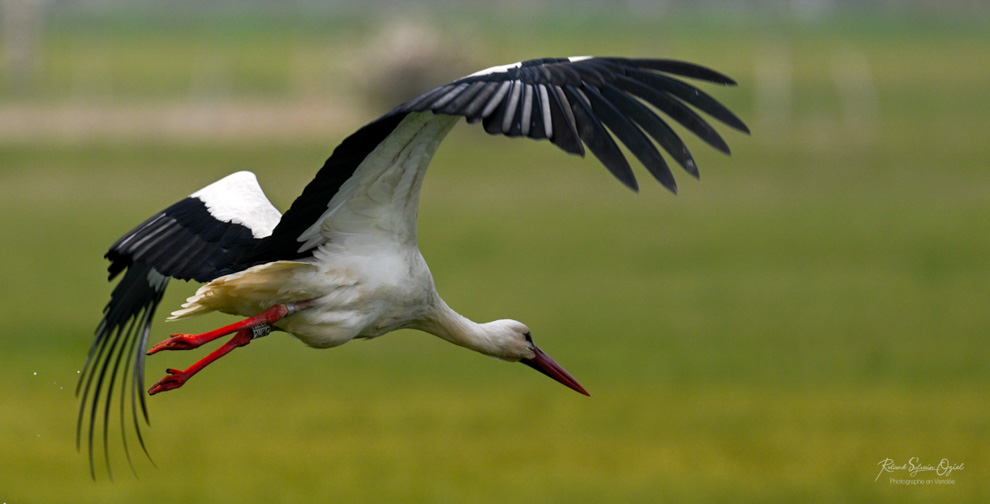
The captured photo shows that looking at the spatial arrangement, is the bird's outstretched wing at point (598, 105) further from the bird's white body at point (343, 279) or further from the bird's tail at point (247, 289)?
the bird's tail at point (247, 289)

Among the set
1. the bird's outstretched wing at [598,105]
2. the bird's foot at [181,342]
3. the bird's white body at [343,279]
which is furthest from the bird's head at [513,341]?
the bird's outstretched wing at [598,105]

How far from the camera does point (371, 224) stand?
30.0ft

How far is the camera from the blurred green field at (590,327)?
18734mm

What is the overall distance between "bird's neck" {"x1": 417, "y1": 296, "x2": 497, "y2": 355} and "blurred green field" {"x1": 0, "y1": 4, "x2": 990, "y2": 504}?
739 centimetres

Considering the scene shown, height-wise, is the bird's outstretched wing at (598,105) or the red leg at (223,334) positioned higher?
the bird's outstretched wing at (598,105)

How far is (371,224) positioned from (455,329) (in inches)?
44.0

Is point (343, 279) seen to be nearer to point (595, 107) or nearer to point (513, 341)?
point (513, 341)

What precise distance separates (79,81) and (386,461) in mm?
47779

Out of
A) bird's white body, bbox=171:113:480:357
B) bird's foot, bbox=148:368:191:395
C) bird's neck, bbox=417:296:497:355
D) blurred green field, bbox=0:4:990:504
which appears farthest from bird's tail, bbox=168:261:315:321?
blurred green field, bbox=0:4:990:504

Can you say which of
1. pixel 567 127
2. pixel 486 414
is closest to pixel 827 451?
pixel 486 414

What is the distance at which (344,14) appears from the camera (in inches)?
3600

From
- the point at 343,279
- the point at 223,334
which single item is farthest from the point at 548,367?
the point at 223,334

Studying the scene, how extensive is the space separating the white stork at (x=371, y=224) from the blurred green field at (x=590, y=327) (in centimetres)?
765

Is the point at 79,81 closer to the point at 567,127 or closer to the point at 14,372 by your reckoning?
the point at 14,372
